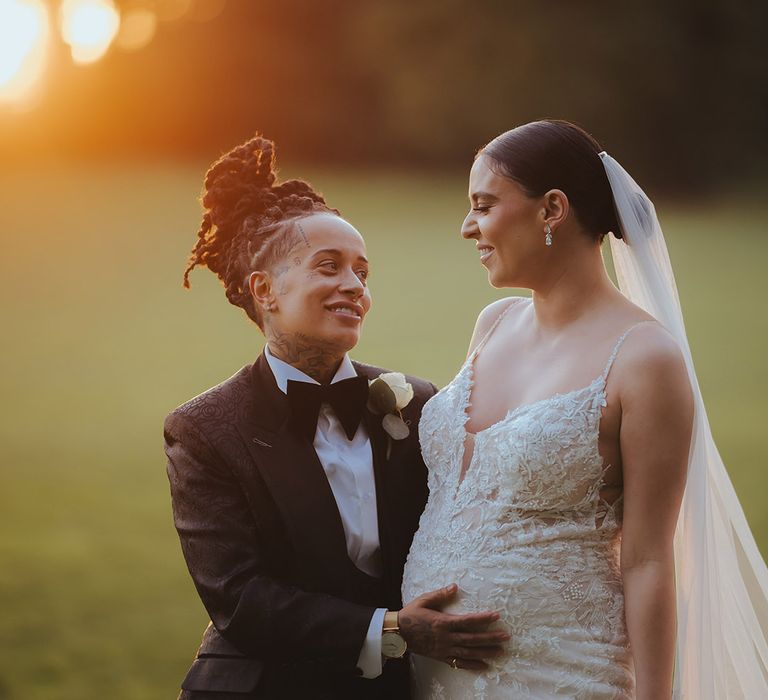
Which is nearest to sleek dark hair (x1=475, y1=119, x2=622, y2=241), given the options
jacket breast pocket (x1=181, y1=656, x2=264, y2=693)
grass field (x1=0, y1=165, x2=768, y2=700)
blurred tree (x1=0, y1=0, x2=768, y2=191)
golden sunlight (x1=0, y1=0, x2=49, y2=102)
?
jacket breast pocket (x1=181, y1=656, x2=264, y2=693)

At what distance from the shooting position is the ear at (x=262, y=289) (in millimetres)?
2805

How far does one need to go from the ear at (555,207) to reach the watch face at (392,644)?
43.6 inches

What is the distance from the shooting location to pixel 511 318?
3018 mm

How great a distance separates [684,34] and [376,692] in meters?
21.9

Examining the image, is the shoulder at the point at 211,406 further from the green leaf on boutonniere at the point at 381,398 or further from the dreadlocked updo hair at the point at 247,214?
the green leaf on boutonniere at the point at 381,398

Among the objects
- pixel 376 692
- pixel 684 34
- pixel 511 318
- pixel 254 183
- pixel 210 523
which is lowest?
pixel 376 692

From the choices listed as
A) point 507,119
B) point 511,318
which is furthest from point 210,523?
point 507,119

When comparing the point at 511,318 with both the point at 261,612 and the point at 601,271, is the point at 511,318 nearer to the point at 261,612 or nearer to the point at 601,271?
the point at 601,271

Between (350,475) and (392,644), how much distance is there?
1.51 feet

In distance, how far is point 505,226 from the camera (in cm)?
268

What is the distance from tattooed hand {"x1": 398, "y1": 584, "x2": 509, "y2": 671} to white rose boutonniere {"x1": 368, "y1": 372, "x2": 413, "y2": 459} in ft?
1.58

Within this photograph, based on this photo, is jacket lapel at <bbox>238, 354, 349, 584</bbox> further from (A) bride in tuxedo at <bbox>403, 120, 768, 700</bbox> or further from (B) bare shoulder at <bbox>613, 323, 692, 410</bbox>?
(B) bare shoulder at <bbox>613, 323, 692, 410</bbox>

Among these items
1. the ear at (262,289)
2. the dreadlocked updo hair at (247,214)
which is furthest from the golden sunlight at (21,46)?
the ear at (262,289)

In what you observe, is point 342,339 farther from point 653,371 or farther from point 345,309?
point 653,371
